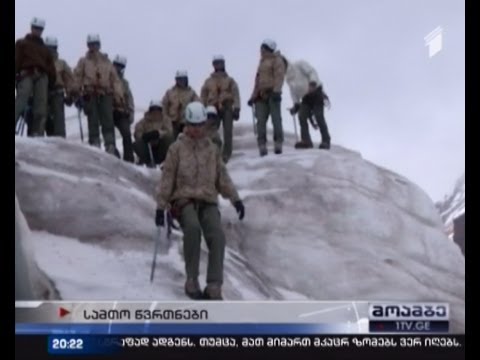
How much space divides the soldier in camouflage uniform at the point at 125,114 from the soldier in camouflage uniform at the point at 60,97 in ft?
1.02

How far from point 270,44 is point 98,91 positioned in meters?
1.16

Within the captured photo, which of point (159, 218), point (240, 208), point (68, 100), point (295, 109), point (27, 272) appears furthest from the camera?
point (295, 109)

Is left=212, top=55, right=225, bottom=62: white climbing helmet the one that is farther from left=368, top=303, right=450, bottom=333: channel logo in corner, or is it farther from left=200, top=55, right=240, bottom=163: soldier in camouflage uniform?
left=368, top=303, right=450, bottom=333: channel logo in corner

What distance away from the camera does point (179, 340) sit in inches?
356

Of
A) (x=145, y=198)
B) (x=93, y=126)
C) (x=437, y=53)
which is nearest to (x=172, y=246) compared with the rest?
(x=145, y=198)

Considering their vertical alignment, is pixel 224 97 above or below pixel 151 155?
above

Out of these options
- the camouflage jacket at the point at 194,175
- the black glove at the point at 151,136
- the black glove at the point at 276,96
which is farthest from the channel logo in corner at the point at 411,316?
the black glove at the point at 151,136

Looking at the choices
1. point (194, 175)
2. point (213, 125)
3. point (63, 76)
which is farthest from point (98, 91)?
point (194, 175)

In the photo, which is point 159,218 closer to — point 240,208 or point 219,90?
point 240,208

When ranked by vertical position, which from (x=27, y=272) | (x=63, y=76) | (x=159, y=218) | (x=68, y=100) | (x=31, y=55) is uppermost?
(x=31, y=55)

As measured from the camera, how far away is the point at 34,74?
31.7 feet

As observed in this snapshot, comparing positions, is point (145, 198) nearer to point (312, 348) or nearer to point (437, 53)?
point (312, 348)

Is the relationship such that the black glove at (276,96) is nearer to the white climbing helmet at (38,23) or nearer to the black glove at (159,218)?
the black glove at (159,218)
